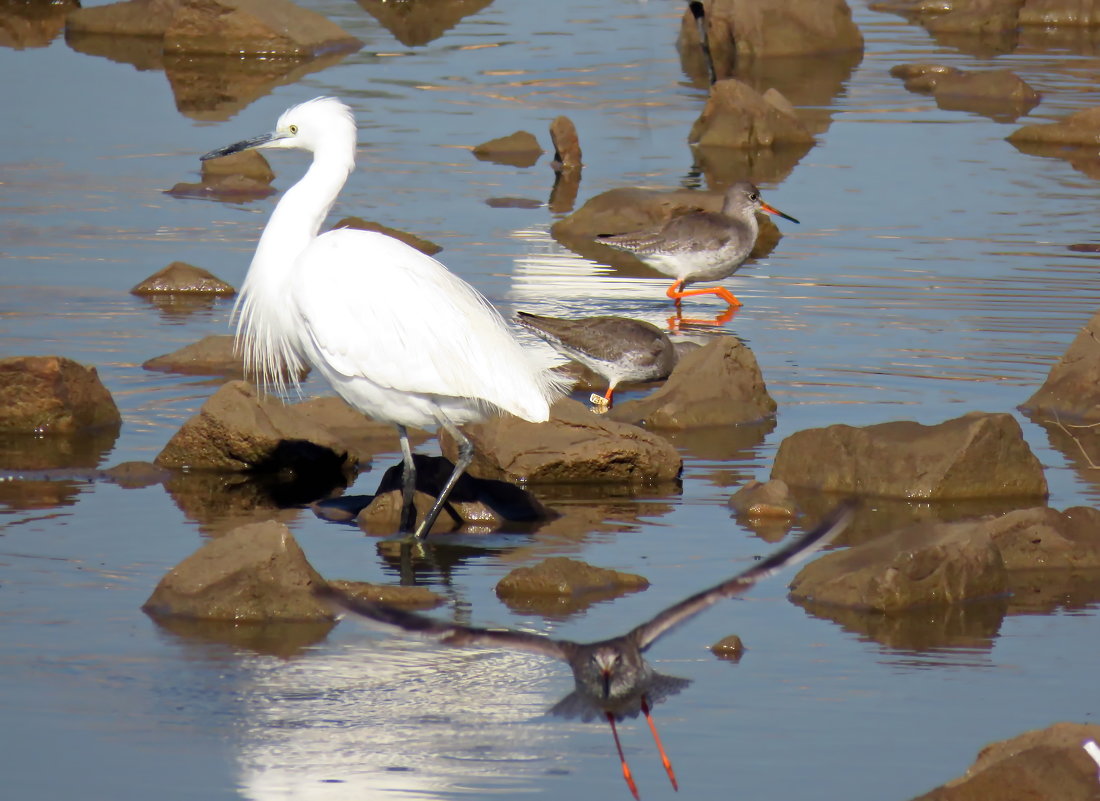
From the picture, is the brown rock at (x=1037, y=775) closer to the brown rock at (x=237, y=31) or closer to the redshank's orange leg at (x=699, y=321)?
the redshank's orange leg at (x=699, y=321)

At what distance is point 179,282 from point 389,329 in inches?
216

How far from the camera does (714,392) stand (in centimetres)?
1192

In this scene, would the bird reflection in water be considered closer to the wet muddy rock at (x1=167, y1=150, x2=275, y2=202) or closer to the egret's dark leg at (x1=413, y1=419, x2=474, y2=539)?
the egret's dark leg at (x1=413, y1=419, x2=474, y2=539)

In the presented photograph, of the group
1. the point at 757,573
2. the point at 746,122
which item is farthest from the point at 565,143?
the point at 757,573

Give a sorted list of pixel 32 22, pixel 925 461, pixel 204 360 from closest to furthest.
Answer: pixel 925 461 → pixel 204 360 → pixel 32 22

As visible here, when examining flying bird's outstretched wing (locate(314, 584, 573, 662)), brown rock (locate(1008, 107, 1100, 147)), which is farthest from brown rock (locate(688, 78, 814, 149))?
flying bird's outstretched wing (locate(314, 584, 573, 662))

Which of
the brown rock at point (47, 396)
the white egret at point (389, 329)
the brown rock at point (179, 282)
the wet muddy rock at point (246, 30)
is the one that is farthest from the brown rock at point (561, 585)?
the wet muddy rock at point (246, 30)

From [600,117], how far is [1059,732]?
A: 1817 cm

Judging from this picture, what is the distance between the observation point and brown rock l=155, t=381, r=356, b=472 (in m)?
10.6

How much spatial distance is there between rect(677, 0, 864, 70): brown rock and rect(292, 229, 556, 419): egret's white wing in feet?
59.5

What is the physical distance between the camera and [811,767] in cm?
686

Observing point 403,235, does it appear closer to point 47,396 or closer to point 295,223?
point 47,396

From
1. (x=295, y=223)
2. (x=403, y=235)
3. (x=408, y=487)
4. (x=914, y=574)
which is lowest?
(x=403, y=235)

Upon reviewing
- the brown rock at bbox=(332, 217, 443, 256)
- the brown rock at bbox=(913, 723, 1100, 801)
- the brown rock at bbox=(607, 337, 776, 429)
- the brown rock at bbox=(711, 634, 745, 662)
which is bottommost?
the brown rock at bbox=(332, 217, 443, 256)
